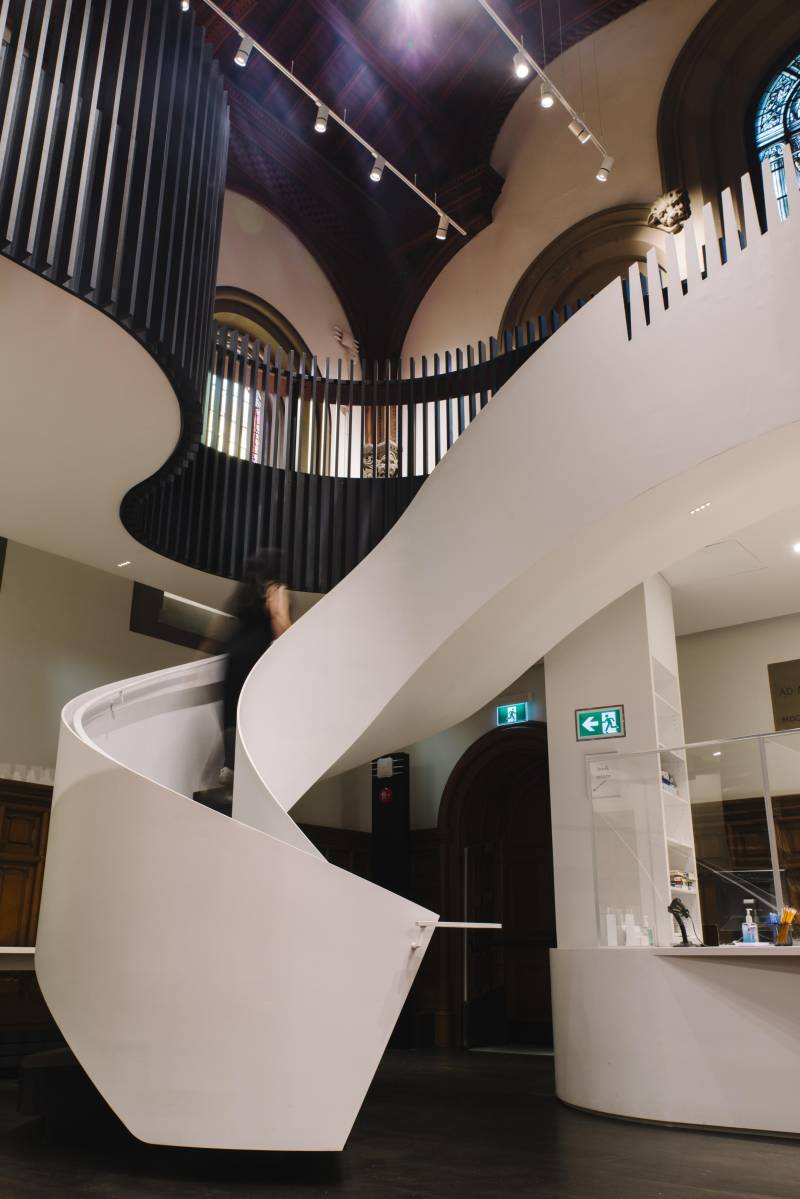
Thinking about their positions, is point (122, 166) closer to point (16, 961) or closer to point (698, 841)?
point (698, 841)

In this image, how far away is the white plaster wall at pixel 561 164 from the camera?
30.0 ft

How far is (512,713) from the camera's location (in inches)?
354

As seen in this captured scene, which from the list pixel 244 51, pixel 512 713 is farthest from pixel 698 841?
pixel 244 51

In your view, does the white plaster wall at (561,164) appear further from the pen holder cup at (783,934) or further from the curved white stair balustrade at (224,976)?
the curved white stair balustrade at (224,976)

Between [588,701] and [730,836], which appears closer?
[730,836]

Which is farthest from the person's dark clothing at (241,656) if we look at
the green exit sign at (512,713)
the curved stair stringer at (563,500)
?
the green exit sign at (512,713)

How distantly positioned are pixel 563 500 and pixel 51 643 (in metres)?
4.75

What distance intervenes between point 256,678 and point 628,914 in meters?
2.54

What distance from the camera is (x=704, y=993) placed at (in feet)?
15.6

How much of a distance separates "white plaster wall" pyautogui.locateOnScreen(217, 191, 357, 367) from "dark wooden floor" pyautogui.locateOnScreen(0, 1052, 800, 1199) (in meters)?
8.11

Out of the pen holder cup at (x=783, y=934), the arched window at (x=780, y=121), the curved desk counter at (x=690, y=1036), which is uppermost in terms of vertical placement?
the arched window at (x=780, y=121)

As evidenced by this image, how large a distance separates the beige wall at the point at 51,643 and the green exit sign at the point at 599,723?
4.04 meters

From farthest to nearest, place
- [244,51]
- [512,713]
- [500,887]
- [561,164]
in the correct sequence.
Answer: [561,164]
[500,887]
[512,713]
[244,51]

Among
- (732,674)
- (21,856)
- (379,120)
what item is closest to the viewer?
(21,856)
